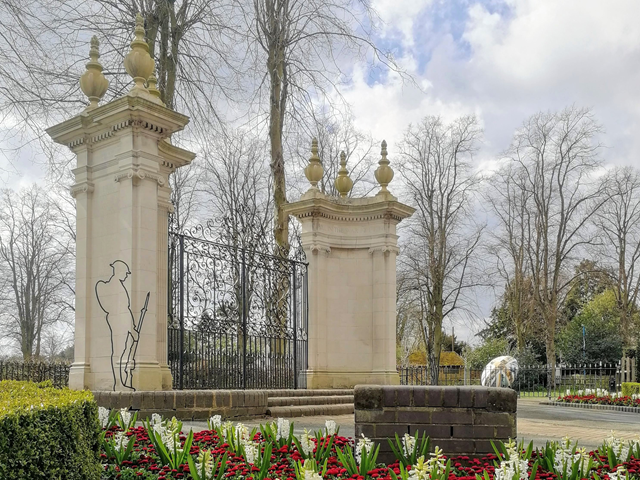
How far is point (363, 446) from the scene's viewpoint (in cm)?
426

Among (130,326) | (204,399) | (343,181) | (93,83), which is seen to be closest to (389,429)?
(204,399)

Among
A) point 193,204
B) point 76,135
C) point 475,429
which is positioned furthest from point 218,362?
point 193,204

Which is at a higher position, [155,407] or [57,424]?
[57,424]

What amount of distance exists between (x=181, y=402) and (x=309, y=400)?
3.89 metres

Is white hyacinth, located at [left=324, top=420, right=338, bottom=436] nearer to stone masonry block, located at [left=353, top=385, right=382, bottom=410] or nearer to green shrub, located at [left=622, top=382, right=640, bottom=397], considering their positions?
stone masonry block, located at [left=353, top=385, right=382, bottom=410]

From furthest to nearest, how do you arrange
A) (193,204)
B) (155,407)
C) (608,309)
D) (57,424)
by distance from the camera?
(608,309), (193,204), (155,407), (57,424)

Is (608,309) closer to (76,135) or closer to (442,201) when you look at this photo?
(442,201)

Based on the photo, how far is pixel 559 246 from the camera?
3219cm

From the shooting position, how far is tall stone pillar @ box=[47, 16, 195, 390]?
29.0 feet

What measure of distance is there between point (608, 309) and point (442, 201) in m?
16.4

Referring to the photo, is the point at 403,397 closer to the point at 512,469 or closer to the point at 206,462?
the point at 512,469

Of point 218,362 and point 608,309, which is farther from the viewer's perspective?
point 608,309

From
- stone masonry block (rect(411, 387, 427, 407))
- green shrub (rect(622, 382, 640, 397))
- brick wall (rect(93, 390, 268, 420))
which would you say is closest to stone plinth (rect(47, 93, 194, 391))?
brick wall (rect(93, 390, 268, 420))

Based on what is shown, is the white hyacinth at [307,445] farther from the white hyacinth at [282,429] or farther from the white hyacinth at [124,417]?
the white hyacinth at [124,417]
